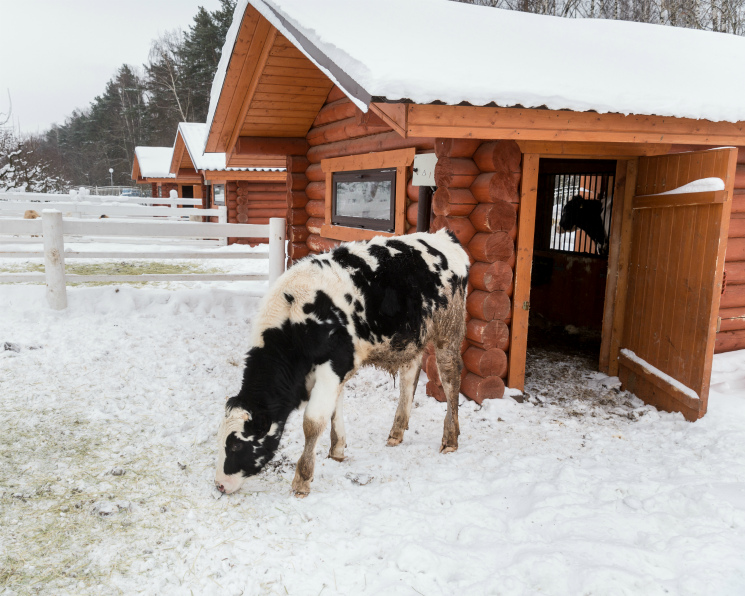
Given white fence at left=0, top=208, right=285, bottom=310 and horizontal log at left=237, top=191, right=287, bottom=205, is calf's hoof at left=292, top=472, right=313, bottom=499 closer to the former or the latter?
white fence at left=0, top=208, right=285, bottom=310

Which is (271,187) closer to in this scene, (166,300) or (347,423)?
(166,300)

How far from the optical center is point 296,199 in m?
9.84

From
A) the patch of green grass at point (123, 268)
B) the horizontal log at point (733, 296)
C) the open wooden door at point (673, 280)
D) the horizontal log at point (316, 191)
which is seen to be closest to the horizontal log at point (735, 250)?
the horizontal log at point (733, 296)

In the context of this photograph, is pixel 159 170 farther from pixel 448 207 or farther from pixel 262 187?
pixel 448 207

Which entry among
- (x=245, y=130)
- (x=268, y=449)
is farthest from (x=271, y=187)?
(x=268, y=449)

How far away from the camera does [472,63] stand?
467 cm

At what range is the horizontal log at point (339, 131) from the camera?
693 cm

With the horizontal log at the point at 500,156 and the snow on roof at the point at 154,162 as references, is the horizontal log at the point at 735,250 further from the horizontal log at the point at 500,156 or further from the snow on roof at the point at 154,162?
the snow on roof at the point at 154,162

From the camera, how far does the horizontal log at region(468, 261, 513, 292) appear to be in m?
5.18

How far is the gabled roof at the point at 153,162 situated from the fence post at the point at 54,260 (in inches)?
754

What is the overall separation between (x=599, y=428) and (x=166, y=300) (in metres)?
5.97

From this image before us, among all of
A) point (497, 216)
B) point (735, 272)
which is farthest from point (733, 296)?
point (497, 216)

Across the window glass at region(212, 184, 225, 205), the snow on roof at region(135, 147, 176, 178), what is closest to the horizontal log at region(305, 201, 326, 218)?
the window glass at region(212, 184, 225, 205)

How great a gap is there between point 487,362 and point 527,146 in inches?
83.5
